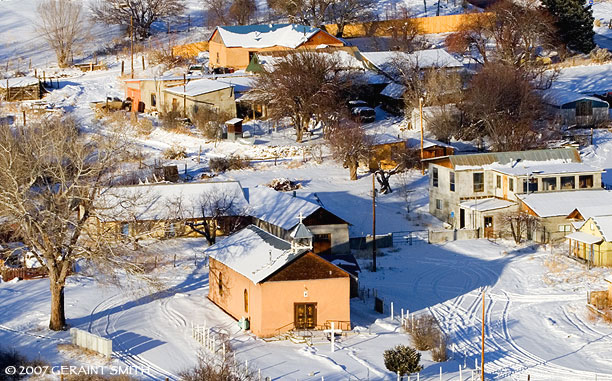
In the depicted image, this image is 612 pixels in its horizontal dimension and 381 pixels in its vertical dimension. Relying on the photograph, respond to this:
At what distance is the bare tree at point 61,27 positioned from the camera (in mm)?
79125

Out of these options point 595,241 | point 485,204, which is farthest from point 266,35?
point 595,241

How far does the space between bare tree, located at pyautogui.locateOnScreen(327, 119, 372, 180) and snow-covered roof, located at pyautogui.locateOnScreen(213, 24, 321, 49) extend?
19979 mm

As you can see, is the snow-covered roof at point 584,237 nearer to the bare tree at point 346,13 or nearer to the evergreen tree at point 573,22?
the evergreen tree at point 573,22

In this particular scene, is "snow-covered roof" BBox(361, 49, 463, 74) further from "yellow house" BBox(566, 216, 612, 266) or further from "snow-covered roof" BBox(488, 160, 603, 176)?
"yellow house" BBox(566, 216, 612, 266)

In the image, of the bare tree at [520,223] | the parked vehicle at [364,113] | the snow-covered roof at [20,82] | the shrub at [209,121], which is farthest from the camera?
the snow-covered roof at [20,82]

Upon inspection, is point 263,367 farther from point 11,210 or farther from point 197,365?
point 11,210

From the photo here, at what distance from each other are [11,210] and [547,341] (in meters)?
17.2

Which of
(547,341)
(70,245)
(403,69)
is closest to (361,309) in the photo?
(547,341)

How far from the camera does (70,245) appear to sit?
33.2 m

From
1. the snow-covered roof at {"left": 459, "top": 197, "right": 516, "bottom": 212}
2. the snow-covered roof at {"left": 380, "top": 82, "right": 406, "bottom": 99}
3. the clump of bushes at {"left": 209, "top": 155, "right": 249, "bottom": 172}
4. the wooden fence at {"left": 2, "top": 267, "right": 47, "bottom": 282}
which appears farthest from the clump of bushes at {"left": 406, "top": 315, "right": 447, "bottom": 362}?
the snow-covered roof at {"left": 380, "top": 82, "right": 406, "bottom": 99}

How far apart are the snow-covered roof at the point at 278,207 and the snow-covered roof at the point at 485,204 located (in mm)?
7975

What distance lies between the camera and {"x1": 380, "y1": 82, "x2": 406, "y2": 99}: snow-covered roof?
6406cm

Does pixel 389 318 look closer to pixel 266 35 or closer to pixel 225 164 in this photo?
pixel 225 164

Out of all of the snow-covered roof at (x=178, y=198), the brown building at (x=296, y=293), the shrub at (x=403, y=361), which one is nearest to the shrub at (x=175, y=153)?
the snow-covered roof at (x=178, y=198)
